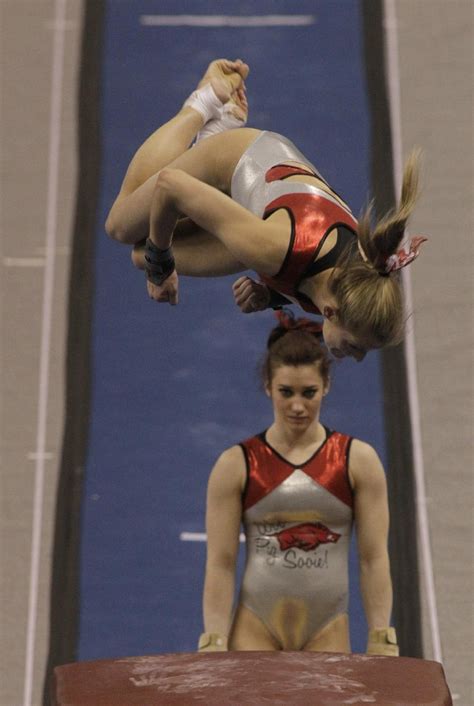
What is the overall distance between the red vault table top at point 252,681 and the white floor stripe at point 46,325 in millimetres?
2067

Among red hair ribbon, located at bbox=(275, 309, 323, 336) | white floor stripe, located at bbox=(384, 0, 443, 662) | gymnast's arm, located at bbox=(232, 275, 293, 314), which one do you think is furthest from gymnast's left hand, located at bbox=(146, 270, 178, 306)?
white floor stripe, located at bbox=(384, 0, 443, 662)

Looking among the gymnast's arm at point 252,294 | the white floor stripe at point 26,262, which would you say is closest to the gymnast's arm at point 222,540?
the gymnast's arm at point 252,294

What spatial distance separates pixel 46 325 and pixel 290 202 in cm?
279

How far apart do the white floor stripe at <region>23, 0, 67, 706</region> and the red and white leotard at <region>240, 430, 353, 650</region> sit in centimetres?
119

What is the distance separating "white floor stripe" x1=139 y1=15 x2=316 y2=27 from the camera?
22.0 ft

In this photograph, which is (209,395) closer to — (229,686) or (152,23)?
(152,23)

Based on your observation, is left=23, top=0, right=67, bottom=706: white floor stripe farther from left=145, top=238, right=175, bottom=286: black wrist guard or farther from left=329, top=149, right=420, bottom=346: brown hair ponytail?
left=329, top=149, right=420, bottom=346: brown hair ponytail

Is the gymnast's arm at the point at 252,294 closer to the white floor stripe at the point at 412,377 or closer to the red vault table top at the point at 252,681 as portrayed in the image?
the red vault table top at the point at 252,681

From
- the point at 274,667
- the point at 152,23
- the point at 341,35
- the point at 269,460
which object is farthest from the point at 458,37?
the point at 274,667

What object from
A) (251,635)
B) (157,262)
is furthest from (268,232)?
(251,635)

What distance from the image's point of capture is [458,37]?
21.7ft

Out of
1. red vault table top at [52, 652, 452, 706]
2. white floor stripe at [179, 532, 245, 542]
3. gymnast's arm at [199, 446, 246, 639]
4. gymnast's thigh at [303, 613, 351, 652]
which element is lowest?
red vault table top at [52, 652, 452, 706]

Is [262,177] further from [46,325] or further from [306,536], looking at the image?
[46,325]

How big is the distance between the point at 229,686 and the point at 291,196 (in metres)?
1.13
